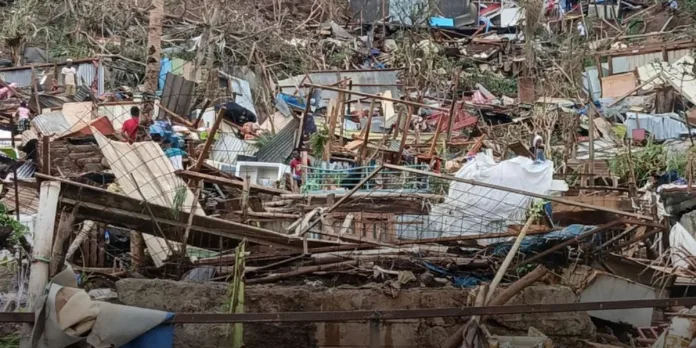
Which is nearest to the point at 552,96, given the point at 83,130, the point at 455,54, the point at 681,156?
the point at 455,54

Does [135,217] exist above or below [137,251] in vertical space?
above

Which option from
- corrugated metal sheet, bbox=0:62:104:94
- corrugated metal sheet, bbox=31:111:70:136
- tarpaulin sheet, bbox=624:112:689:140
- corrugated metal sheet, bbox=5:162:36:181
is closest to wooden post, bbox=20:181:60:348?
corrugated metal sheet, bbox=5:162:36:181

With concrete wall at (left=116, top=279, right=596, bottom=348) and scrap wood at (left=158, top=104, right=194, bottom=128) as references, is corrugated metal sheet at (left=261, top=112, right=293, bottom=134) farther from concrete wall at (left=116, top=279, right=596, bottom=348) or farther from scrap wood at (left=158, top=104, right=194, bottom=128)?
concrete wall at (left=116, top=279, right=596, bottom=348)

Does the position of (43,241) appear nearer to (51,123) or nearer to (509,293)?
(509,293)

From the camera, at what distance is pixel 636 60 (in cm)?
2039

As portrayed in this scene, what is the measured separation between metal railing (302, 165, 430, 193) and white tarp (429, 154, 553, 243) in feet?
1.65

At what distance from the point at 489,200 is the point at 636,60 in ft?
46.7

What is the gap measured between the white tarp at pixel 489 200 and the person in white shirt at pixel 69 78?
10.8 metres

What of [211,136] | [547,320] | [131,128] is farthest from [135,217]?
[131,128]

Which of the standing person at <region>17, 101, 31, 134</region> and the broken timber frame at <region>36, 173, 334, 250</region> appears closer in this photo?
the broken timber frame at <region>36, 173, 334, 250</region>

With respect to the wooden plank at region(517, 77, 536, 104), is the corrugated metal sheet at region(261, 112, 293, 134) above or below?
below

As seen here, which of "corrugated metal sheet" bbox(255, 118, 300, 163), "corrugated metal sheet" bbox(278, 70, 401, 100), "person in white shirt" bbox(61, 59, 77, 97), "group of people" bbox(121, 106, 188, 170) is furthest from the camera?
"corrugated metal sheet" bbox(278, 70, 401, 100)

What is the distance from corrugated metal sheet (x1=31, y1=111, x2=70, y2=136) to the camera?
43.2 feet

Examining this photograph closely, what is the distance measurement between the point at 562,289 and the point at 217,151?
9235mm
